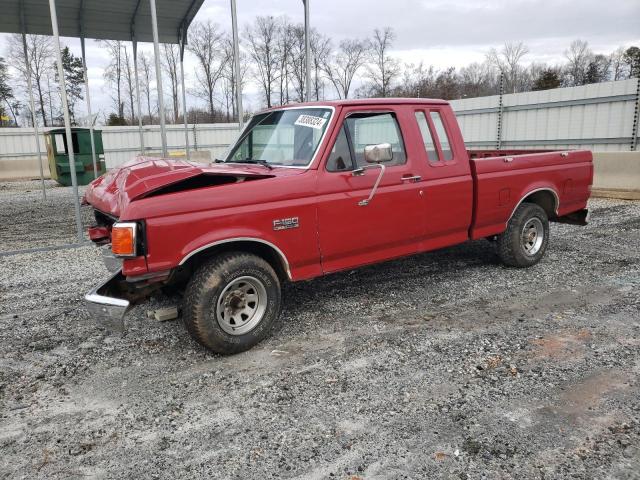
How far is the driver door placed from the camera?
176 inches

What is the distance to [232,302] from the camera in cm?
412

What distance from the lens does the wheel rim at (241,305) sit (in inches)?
158

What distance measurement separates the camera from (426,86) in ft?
168

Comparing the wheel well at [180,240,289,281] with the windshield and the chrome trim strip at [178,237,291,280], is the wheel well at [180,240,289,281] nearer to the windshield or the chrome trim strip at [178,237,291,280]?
the chrome trim strip at [178,237,291,280]

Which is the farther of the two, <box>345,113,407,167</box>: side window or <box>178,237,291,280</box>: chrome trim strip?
<box>345,113,407,167</box>: side window

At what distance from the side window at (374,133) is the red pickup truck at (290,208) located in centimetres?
1

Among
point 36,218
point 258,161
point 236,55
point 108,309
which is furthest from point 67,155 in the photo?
point 108,309

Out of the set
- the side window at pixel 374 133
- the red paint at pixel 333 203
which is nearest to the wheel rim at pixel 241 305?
the red paint at pixel 333 203

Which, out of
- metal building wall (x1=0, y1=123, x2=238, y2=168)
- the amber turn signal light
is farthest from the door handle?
metal building wall (x1=0, y1=123, x2=238, y2=168)

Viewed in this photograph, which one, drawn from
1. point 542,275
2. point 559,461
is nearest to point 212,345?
point 559,461

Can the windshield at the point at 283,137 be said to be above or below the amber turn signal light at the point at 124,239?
above

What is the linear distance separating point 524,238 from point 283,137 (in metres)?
3.48

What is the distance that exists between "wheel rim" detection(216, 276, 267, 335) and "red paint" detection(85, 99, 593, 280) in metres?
0.37

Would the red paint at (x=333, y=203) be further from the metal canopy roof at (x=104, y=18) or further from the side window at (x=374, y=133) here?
the metal canopy roof at (x=104, y=18)
